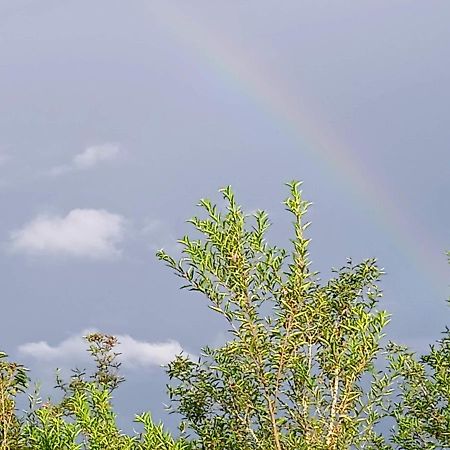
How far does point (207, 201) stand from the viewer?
7.01m

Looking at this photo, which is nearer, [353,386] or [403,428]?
[353,386]

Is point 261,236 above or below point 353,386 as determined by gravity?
above

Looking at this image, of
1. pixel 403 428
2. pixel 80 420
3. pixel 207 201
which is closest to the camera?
pixel 80 420

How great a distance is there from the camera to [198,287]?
693 centimetres

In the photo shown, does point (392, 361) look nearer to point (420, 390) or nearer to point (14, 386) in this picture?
point (420, 390)

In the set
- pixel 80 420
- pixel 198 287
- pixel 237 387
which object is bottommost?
pixel 80 420

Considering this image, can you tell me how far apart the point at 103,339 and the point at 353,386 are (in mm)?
21661

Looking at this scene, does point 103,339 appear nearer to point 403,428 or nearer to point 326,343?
point 403,428

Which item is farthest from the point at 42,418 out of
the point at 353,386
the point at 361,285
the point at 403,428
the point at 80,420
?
the point at 403,428

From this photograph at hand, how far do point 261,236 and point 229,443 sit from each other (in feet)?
6.32

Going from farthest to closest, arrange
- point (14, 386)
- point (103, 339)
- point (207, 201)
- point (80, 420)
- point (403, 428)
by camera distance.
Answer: point (103, 339) < point (403, 428) < point (14, 386) < point (207, 201) < point (80, 420)

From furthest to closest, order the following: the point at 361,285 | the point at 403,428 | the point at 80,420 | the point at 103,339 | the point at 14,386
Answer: the point at 103,339 < the point at 403,428 < the point at 361,285 < the point at 14,386 < the point at 80,420

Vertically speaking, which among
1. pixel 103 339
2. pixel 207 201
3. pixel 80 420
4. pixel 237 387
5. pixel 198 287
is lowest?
pixel 80 420

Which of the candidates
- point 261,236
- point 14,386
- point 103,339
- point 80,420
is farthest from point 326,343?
point 103,339
